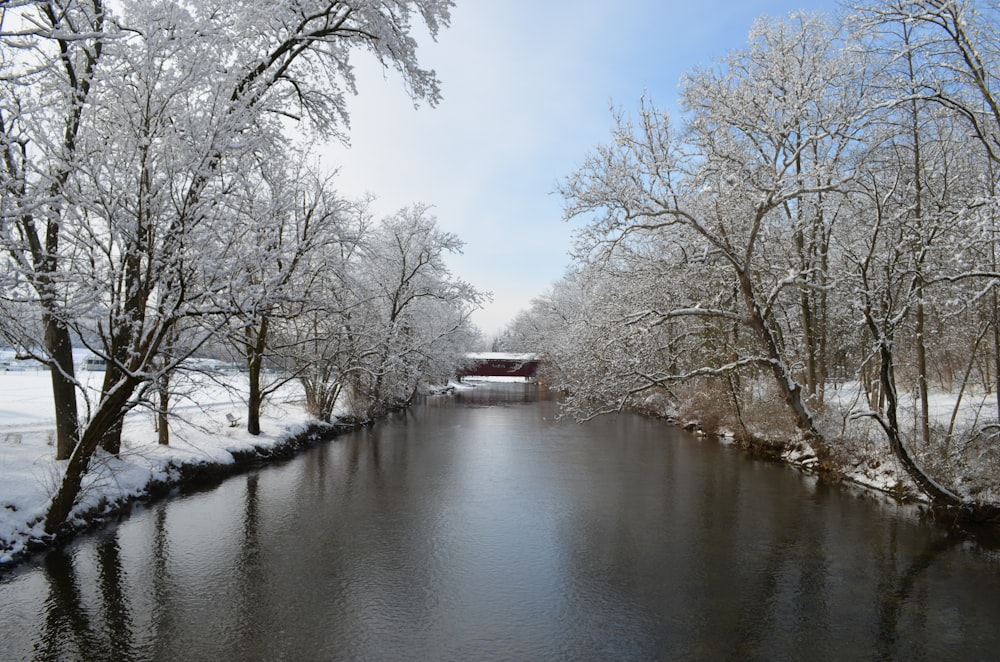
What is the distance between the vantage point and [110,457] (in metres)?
10.5

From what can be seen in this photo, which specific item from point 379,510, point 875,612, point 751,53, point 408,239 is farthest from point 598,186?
point 408,239

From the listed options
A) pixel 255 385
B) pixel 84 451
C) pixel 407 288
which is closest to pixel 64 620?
pixel 84 451

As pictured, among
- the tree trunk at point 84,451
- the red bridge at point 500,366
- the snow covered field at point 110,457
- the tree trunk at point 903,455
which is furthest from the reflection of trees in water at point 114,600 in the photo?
the red bridge at point 500,366

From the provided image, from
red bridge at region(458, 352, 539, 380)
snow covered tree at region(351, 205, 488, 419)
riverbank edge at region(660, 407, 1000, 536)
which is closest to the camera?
riverbank edge at region(660, 407, 1000, 536)

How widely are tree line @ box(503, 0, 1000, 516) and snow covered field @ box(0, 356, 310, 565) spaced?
9.46 m

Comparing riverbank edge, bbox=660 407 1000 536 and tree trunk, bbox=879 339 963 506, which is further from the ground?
tree trunk, bbox=879 339 963 506

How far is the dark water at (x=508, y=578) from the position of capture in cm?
634

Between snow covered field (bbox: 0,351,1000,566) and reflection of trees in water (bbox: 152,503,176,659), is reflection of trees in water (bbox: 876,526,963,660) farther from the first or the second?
reflection of trees in water (bbox: 152,503,176,659)

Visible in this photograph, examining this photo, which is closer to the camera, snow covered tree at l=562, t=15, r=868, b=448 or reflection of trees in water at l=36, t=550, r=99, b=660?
reflection of trees in water at l=36, t=550, r=99, b=660

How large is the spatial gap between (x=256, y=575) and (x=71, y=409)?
5.51 meters

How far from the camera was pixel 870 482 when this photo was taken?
13656 millimetres

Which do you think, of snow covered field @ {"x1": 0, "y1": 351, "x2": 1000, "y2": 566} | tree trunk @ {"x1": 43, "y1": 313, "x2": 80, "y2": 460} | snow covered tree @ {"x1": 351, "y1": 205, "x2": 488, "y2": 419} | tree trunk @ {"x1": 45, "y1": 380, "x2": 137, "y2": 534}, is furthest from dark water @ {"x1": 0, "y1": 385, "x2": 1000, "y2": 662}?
snow covered tree @ {"x1": 351, "y1": 205, "x2": 488, "y2": 419}

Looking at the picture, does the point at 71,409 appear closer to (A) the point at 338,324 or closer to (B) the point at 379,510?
(B) the point at 379,510

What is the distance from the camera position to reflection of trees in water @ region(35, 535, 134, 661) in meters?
5.98
